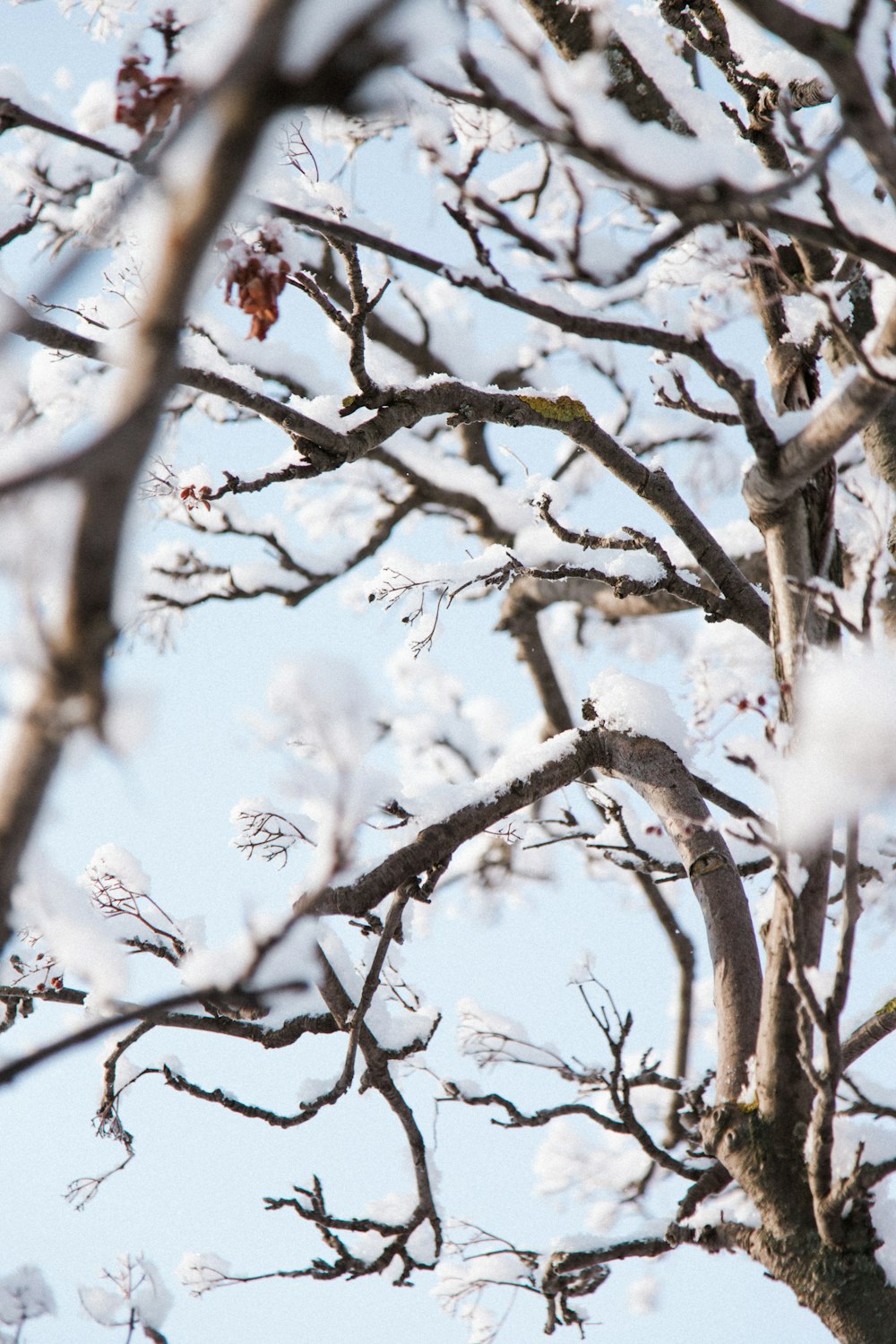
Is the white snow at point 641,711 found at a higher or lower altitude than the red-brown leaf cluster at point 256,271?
lower

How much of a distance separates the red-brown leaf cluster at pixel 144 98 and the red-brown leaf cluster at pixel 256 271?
1.08 ft

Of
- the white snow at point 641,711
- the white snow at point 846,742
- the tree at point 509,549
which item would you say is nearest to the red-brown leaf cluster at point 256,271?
the tree at point 509,549

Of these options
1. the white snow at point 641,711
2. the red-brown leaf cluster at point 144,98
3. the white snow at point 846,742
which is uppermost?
the red-brown leaf cluster at point 144,98

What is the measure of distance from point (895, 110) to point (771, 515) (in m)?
0.83

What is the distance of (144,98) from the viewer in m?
1.41

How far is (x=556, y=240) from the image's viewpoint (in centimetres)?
146

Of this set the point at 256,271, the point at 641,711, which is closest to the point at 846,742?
the point at 256,271

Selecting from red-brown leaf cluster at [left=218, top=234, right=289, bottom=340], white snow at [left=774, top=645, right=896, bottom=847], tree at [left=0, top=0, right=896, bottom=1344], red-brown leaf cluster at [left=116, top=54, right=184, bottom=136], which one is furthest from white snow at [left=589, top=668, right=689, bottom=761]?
red-brown leaf cluster at [left=116, top=54, right=184, bottom=136]

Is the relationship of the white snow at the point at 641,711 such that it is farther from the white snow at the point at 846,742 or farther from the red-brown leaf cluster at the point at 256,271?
the red-brown leaf cluster at the point at 256,271

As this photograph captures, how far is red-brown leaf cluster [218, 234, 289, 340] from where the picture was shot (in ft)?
5.76

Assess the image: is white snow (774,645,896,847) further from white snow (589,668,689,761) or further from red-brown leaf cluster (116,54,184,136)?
white snow (589,668,689,761)

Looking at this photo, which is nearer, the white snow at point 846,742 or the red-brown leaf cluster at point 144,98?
the white snow at point 846,742

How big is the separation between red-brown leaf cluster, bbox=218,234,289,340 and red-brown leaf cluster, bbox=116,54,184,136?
0.33m

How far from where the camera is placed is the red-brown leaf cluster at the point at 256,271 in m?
1.76
